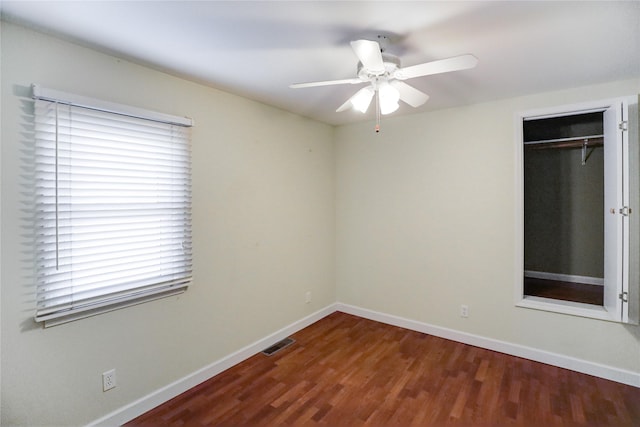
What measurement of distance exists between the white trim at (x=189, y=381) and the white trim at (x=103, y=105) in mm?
1943

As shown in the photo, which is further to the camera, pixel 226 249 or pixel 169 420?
pixel 226 249

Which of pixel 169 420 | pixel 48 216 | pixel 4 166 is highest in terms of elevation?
pixel 4 166

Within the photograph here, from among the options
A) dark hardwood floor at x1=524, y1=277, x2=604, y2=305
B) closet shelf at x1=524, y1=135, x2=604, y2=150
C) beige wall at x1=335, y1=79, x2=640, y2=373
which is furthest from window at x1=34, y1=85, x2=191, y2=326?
closet shelf at x1=524, y1=135, x2=604, y2=150

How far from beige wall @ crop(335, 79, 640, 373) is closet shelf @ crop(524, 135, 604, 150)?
1785 mm

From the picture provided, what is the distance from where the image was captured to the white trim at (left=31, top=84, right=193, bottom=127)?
1.67 m

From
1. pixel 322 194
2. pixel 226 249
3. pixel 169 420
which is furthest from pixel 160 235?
pixel 322 194

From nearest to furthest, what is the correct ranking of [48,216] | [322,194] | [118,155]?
[48,216] < [118,155] < [322,194]

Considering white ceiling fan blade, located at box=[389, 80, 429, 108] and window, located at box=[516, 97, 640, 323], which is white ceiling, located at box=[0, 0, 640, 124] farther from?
window, located at box=[516, 97, 640, 323]

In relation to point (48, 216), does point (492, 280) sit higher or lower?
lower

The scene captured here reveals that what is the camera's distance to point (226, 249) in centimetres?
271

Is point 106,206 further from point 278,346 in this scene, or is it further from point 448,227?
point 448,227

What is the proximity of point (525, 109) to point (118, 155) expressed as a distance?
3343mm

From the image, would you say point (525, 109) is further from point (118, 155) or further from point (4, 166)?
point (4, 166)

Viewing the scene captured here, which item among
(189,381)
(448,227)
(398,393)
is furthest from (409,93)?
(189,381)
